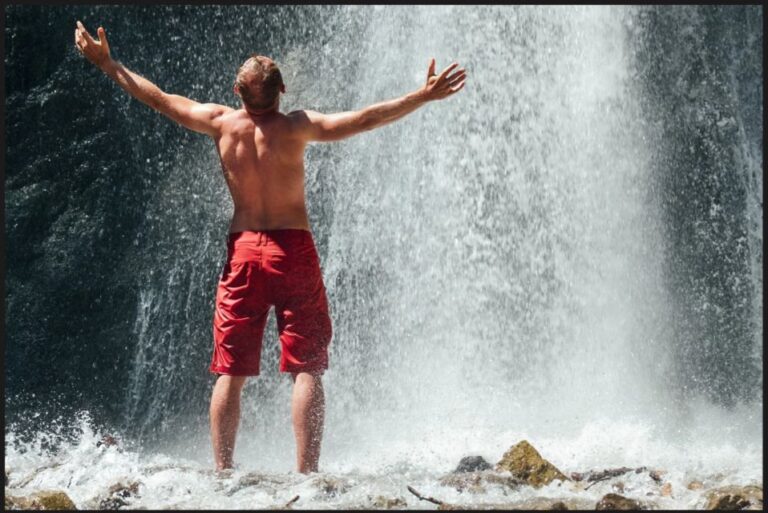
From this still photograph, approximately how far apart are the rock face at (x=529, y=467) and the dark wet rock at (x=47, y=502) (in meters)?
1.74

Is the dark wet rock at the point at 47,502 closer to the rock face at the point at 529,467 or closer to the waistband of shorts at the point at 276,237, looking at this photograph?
the waistband of shorts at the point at 276,237

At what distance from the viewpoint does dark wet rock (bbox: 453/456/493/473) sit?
4984 mm

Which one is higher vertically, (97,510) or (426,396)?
(426,396)

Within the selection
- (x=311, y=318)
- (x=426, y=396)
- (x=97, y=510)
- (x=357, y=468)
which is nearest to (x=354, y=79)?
(x=426, y=396)

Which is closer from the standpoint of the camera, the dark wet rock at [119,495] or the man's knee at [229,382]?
the dark wet rock at [119,495]

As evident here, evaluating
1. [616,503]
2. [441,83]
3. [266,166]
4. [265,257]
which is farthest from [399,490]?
[441,83]

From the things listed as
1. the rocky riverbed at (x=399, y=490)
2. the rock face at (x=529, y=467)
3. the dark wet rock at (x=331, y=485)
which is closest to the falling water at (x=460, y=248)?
the rock face at (x=529, y=467)

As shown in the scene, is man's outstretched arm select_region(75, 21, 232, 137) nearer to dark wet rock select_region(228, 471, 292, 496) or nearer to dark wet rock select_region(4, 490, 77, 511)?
dark wet rock select_region(228, 471, 292, 496)

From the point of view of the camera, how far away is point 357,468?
17.2 feet

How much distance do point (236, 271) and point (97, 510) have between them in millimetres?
1023

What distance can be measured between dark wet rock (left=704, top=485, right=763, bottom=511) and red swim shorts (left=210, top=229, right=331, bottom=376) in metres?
1.51

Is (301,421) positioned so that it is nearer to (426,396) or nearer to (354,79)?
(426,396)

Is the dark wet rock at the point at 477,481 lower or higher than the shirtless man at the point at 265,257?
lower

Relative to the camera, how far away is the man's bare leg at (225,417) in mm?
4262
